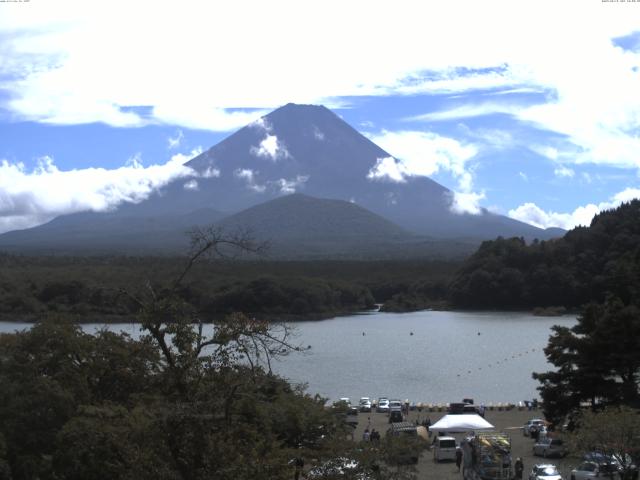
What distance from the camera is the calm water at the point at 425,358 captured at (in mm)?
28859

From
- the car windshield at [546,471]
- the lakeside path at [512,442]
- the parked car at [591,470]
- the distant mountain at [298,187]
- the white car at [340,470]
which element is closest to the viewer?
the white car at [340,470]

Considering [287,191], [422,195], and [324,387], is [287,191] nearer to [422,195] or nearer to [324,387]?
[422,195]

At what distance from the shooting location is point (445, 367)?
3397 cm

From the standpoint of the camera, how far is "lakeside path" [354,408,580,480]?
46.2ft

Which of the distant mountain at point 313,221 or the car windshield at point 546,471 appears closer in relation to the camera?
the car windshield at point 546,471

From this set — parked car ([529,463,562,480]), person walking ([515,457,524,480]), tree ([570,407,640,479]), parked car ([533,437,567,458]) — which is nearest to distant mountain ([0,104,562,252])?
parked car ([533,437,567,458])

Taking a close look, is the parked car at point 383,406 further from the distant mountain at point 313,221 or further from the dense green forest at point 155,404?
the distant mountain at point 313,221

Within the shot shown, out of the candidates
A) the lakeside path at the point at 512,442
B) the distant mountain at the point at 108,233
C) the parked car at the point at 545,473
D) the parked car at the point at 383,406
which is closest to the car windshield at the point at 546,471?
the parked car at the point at 545,473

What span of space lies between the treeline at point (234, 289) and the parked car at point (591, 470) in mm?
35694

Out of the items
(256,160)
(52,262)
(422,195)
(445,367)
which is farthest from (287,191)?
(445,367)

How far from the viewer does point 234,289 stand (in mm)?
57062

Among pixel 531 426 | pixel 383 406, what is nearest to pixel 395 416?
pixel 383 406

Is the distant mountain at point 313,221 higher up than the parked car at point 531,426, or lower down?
higher up

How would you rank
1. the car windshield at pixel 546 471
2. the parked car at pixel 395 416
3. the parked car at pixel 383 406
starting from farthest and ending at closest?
the parked car at pixel 383 406 < the parked car at pixel 395 416 < the car windshield at pixel 546 471
